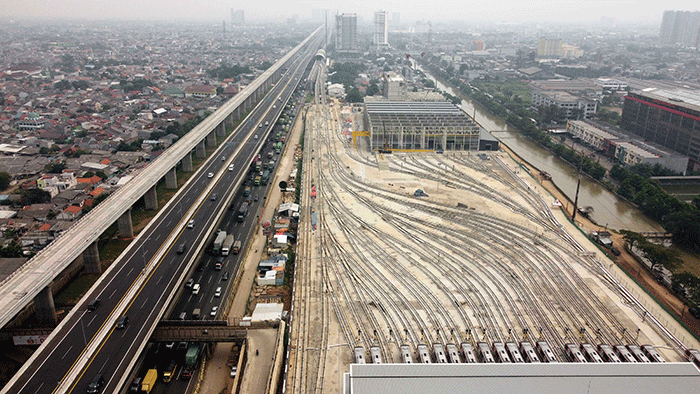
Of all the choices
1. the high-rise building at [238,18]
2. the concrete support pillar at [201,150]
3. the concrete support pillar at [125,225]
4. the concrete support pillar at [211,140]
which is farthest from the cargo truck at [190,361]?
the high-rise building at [238,18]

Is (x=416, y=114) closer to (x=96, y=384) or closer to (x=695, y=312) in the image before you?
(x=695, y=312)

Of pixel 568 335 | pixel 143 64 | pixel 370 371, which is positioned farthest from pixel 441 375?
pixel 143 64

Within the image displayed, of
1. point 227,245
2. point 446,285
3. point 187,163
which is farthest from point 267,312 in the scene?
point 187,163

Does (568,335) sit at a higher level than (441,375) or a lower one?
lower

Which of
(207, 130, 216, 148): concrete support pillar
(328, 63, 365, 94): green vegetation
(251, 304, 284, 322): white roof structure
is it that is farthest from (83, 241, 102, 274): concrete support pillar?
(328, 63, 365, 94): green vegetation

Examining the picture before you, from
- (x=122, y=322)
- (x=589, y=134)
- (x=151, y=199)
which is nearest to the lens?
(x=122, y=322)

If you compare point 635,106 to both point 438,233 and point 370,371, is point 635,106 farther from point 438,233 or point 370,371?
point 370,371
